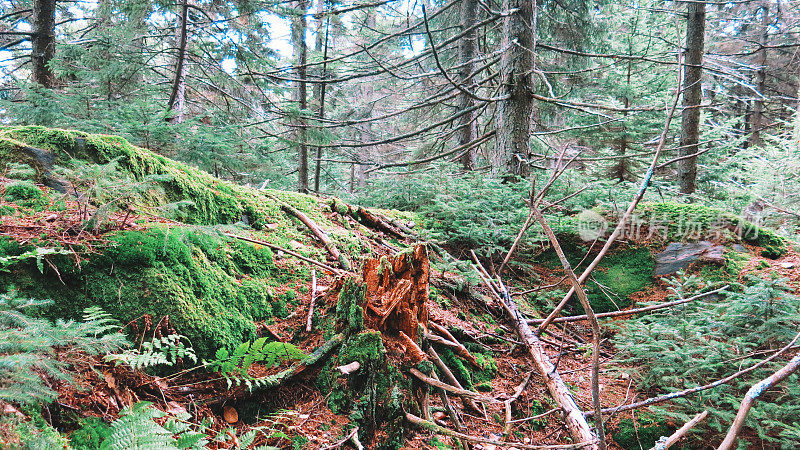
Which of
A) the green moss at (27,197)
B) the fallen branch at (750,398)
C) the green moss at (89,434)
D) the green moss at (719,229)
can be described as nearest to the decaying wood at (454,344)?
the fallen branch at (750,398)

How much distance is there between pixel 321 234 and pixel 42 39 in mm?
8557

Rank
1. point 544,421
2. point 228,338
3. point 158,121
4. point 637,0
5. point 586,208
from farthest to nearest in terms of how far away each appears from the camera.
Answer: point 637,0 → point 158,121 → point 586,208 → point 544,421 → point 228,338

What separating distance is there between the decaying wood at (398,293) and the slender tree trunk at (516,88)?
4.43 metres

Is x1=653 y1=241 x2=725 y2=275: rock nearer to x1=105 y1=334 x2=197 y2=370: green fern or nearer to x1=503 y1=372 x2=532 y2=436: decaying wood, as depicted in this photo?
x1=503 y1=372 x2=532 y2=436: decaying wood

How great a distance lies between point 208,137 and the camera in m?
7.80

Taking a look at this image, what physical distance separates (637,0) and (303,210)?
A: 37.1 feet

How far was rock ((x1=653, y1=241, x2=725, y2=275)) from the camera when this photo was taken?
502 cm

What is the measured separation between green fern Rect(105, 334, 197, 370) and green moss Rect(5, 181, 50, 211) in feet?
4.24

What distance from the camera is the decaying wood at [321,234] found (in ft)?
11.7

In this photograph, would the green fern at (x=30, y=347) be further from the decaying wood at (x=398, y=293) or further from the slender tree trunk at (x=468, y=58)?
the slender tree trunk at (x=468, y=58)

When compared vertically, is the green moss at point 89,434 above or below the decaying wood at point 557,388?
above

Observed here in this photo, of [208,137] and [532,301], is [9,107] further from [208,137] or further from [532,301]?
[532,301]

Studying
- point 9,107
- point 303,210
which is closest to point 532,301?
point 303,210

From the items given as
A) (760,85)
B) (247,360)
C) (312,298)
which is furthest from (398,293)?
(760,85)
